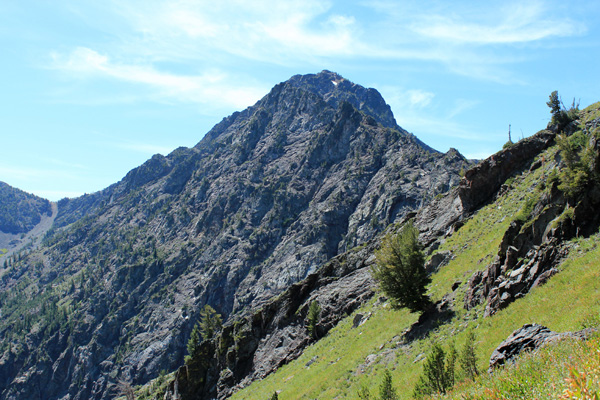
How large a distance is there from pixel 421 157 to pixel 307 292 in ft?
494

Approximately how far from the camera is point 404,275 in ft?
98.3

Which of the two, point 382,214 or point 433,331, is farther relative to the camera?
point 382,214

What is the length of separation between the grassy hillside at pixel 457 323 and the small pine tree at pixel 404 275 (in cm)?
266

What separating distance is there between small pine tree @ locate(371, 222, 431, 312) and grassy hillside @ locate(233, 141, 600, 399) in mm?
2658

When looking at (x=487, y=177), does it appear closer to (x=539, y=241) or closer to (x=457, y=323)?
(x=539, y=241)

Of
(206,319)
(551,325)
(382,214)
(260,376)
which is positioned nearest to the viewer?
(551,325)

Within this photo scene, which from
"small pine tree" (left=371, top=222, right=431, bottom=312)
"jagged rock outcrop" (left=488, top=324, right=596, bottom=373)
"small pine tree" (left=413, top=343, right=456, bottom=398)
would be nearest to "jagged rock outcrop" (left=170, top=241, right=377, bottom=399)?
"small pine tree" (left=371, top=222, right=431, bottom=312)

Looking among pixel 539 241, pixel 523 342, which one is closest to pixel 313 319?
pixel 539 241

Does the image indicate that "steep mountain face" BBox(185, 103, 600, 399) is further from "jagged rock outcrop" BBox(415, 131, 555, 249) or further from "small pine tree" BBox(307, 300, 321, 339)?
"small pine tree" BBox(307, 300, 321, 339)

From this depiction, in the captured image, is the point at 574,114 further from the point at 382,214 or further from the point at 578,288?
the point at 382,214

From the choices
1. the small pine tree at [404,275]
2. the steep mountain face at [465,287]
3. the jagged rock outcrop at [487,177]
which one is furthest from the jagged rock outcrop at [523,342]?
the jagged rock outcrop at [487,177]

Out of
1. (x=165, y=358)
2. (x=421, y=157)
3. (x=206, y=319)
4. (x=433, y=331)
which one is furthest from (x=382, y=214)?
(x=433, y=331)

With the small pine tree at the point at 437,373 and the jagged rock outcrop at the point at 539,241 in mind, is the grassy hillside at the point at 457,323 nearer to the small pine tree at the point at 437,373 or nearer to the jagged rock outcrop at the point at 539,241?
the jagged rock outcrop at the point at 539,241

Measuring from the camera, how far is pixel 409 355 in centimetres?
2556
